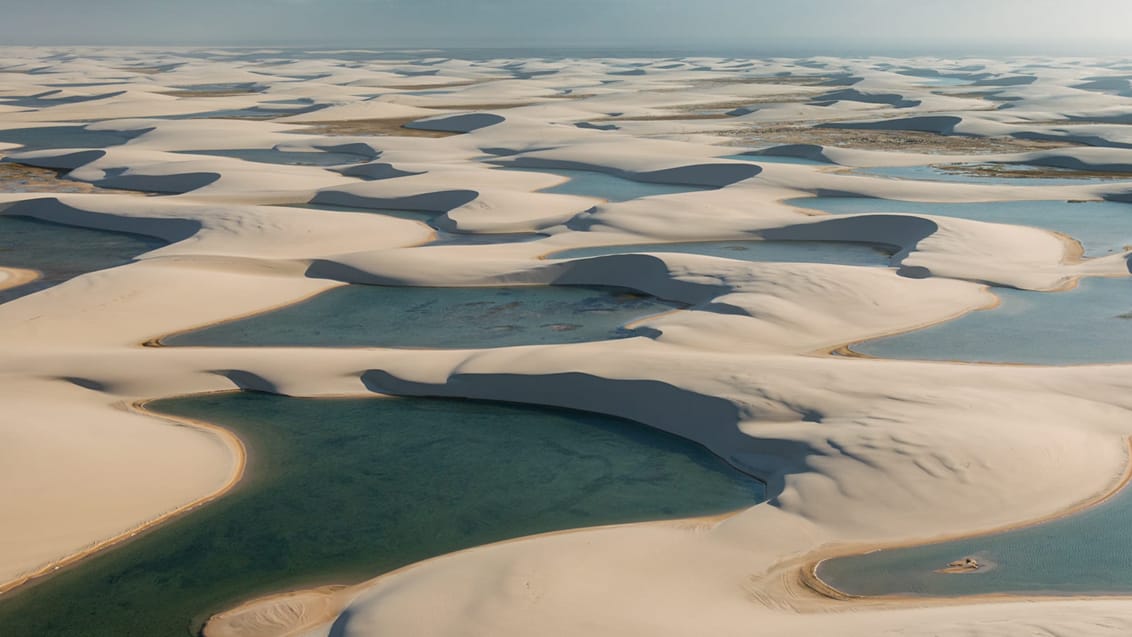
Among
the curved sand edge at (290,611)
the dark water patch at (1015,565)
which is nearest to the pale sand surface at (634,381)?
the curved sand edge at (290,611)

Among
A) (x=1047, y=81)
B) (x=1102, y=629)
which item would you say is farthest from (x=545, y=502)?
(x=1047, y=81)

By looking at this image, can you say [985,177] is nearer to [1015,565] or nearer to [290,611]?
[1015,565]

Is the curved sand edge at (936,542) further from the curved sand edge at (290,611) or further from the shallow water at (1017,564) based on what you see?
Answer: the curved sand edge at (290,611)

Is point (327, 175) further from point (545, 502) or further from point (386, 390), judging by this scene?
point (545, 502)

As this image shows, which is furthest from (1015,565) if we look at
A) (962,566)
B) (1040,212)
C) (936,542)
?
(1040,212)

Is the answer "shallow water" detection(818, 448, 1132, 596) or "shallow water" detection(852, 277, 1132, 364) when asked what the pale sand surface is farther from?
"shallow water" detection(852, 277, 1132, 364)

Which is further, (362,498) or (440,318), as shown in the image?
(440,318)

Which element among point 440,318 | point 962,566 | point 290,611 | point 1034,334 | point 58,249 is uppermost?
point 962,566
